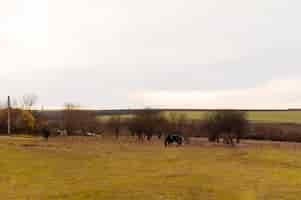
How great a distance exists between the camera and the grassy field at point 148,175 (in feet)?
68.2

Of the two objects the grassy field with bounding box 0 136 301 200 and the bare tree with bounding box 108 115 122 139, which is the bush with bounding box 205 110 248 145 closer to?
the bare tree with bounding box 108 115 122 139

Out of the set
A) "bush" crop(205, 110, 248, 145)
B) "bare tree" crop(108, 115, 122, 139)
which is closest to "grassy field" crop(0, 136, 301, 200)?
"bush" crop(205, 110, 248, 145)

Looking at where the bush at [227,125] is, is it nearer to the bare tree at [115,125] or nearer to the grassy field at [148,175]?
the bare tree at [115,125]

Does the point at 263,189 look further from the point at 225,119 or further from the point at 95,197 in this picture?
the point at 225,119

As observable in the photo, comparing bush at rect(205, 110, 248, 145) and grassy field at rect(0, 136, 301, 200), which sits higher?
bush at rect(205, 110, 248, 145)

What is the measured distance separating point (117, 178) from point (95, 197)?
623cm

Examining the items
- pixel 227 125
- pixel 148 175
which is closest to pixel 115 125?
pixel 227 125

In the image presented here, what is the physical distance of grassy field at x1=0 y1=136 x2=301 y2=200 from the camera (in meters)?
20.8

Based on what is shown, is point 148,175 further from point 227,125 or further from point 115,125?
point 115,125

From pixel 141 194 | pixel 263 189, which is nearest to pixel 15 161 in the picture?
pixel 141 194

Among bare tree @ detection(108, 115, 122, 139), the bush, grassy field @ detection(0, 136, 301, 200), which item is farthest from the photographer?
bare tree @ detection(108, 115, 122, 139)

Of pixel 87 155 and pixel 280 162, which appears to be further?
pixel 87 155

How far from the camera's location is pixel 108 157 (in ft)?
123

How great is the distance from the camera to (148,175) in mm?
27172
